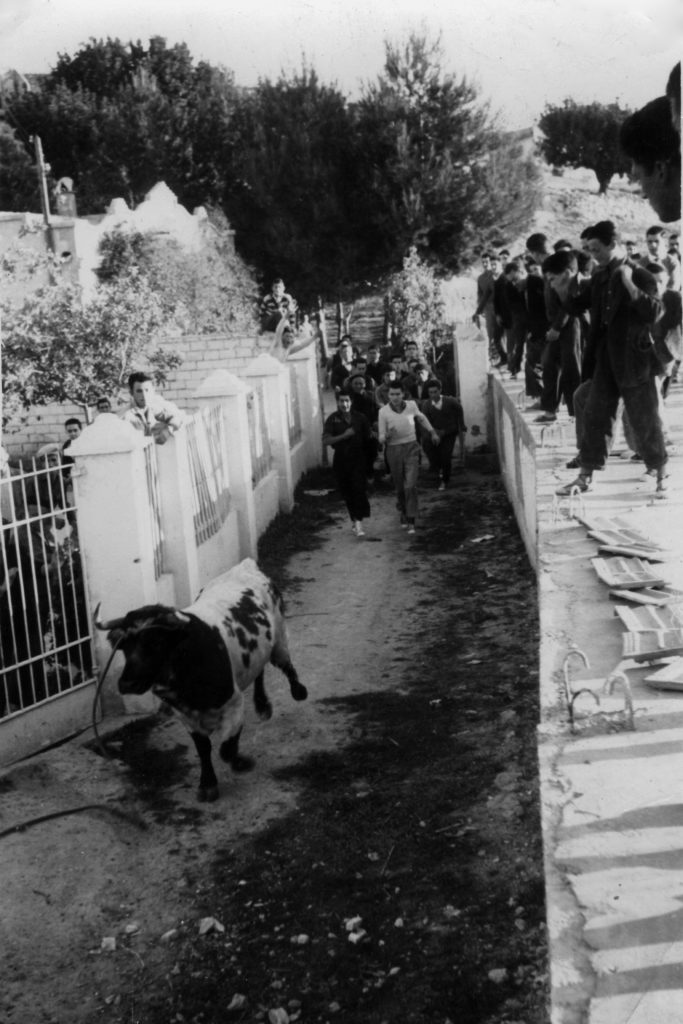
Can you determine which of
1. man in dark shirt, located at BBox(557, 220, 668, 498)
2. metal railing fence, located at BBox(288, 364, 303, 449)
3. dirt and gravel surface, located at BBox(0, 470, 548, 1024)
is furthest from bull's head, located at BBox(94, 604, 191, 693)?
metal railing fence, located at BBox(288, 364, 303, 449)

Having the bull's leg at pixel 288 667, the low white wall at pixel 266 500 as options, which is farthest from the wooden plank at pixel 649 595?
the low white wall at pixel 266 500

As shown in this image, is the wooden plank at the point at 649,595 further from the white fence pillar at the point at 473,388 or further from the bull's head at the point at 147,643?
the white fence pillar at the point at 473,388

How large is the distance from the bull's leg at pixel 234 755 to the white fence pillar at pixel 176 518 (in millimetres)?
2244

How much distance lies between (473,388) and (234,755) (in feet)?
40.0

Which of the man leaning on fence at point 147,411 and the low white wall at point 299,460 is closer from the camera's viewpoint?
the man leaning on fence at point 147,411

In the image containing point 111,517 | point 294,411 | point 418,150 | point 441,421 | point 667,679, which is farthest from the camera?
point 418,150

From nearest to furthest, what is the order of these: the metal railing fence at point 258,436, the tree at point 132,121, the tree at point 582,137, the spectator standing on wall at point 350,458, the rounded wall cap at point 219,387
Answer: the rounded wall cap at point 219,387
the spectator standing on wall at point 350,458
the metal railing fence at point 258,436
the tree at point 132,121
the tree at point 582,137

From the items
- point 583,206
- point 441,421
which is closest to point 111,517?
point 441,421

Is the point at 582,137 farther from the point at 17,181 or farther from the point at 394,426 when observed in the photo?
the point at 394,426

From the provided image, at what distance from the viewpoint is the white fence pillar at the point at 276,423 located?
47.8 feet

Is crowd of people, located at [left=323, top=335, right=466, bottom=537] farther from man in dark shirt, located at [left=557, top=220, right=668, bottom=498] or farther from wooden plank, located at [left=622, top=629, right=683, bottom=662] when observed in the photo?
wooden plank, located at [left=622, top=629, right=683, bottom=662]

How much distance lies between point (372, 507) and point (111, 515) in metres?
7.52

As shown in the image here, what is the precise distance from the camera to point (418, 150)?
34.6m

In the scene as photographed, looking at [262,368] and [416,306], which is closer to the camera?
[262,368]
